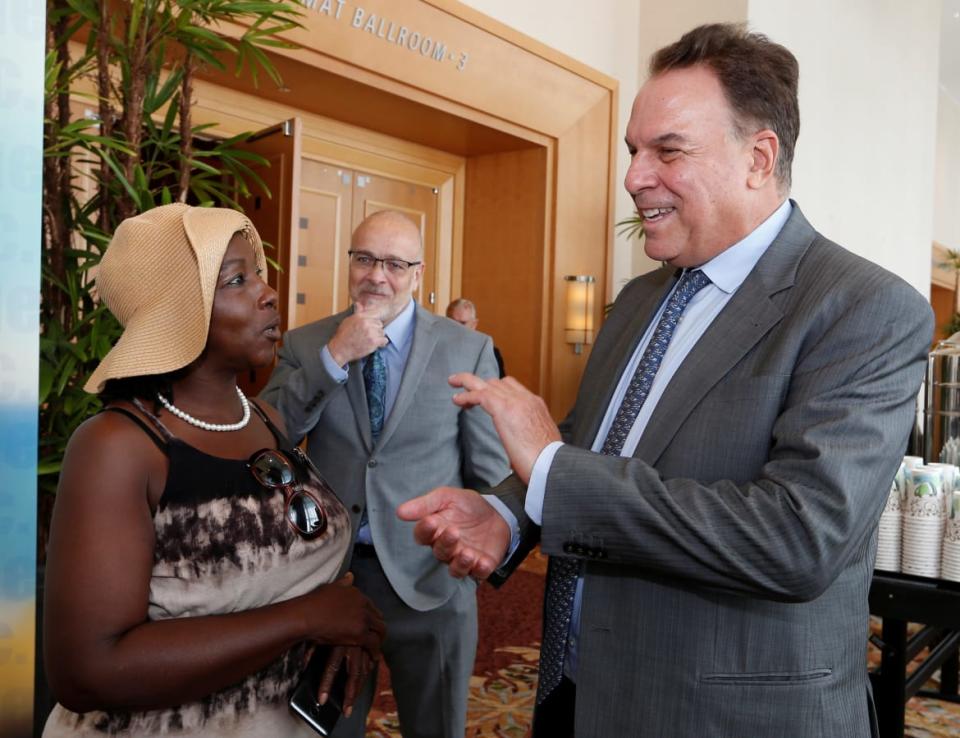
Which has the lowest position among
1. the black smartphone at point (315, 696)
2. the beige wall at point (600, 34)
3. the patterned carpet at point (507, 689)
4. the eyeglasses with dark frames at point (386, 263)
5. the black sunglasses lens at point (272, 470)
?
the patterned carpet at point (507, 689)

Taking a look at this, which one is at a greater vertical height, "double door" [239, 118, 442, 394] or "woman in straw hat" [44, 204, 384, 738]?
"double door" [239, 118, 442, 394]

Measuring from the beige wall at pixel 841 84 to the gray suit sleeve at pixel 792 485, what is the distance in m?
6.14

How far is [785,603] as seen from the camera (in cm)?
145

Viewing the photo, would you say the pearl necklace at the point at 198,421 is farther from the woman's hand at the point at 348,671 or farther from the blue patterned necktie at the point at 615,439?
the blue patterned necktie at the point at 615,439

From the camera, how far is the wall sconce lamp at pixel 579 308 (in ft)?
26.7

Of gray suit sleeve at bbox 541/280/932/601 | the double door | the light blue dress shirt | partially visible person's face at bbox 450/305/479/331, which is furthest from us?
partially visible person's face at bbox 450/305/479/331

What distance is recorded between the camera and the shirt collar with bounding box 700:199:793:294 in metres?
1.69

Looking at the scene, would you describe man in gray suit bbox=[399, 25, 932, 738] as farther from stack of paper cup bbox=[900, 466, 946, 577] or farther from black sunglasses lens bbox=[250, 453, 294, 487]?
stack of paper cup bbox=[900, 466, 946, 577]

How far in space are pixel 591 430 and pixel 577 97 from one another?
21.9ft

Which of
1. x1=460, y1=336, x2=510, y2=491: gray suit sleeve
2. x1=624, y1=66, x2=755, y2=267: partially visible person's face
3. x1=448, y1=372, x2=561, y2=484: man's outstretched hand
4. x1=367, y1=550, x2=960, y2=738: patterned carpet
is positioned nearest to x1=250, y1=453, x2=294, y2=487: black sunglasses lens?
x1=448, y1=372, x2=561, y2=484: man's outstretched hand

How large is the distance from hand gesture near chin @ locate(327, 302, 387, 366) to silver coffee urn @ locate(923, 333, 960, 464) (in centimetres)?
208

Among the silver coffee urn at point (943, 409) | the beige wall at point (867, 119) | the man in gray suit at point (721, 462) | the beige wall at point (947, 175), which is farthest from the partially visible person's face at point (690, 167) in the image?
the beige wall at point (947, 175)

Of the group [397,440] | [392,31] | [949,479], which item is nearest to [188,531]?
[397,440]

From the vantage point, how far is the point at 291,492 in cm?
179
